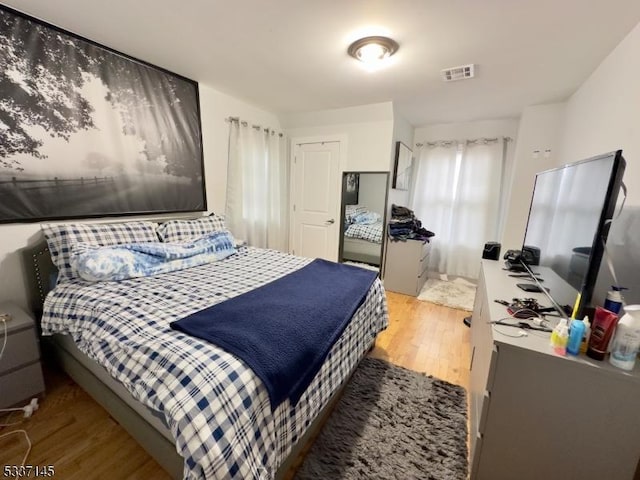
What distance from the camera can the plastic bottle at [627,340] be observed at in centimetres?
86

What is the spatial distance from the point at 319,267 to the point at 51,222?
1966mm

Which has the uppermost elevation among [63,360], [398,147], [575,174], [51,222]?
[398,147]

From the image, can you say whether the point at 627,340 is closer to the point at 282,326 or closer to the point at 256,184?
the point at 282,326

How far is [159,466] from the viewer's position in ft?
4.13

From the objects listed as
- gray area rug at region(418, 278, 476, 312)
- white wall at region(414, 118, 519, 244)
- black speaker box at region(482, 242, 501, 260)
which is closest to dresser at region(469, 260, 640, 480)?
black speaker box at region(482, 242, 501, 260)

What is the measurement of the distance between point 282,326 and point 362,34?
1.92m

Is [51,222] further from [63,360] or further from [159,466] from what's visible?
[159,466]

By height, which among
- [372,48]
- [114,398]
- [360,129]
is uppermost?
[372,48]

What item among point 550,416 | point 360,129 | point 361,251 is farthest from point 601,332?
point 360,129

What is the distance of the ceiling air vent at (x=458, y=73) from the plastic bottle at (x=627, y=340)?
203 centimetres

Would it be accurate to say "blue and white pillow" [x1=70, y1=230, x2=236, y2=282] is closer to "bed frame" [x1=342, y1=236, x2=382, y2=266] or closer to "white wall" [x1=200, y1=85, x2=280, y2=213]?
"white wall" [x1=200, y1=85, x2=280, y2=213]

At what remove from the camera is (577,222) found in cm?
118

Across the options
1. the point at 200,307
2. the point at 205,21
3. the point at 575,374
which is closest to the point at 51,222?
the point at 200,307

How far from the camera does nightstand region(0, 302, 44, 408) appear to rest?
1459 millimetres
